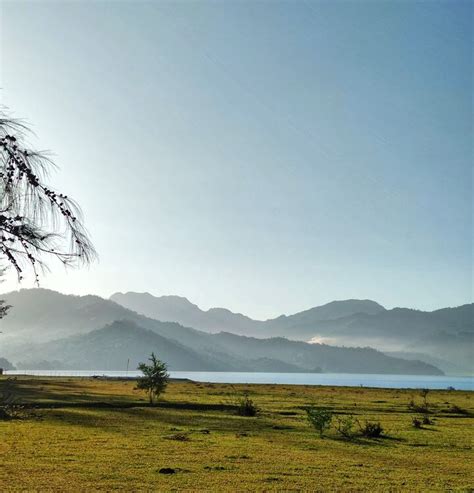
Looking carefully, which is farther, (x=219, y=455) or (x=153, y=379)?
(x=153, y=379)

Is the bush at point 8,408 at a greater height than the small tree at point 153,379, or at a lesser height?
greater

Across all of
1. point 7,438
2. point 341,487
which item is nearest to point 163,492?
point 341,487

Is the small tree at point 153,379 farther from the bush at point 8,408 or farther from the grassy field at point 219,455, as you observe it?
the bush at point 8,408

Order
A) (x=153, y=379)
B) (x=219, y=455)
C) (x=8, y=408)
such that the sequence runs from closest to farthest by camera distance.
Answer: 1. (x=8, y=408)
2. (x=219, y=455)
3. (x=153, y=379)

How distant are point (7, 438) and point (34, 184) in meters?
27.8

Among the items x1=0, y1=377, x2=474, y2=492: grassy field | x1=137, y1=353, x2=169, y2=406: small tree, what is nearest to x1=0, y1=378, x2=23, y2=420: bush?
x1=0, y1=377, x2=474, y2=492: grassy field

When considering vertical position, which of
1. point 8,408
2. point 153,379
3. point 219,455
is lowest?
point 219,455

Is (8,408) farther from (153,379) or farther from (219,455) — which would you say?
(153,379)

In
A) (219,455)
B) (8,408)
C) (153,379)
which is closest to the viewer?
(8,408)

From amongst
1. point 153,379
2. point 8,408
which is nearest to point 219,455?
point 8,408

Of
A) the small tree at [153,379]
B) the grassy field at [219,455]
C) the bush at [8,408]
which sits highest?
the bush at [8,408]

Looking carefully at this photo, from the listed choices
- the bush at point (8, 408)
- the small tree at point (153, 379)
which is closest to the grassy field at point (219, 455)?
the bush at point (8, 408)

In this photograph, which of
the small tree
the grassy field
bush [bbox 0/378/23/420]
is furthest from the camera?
the small tree

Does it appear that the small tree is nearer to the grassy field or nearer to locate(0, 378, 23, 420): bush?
the grassy field
